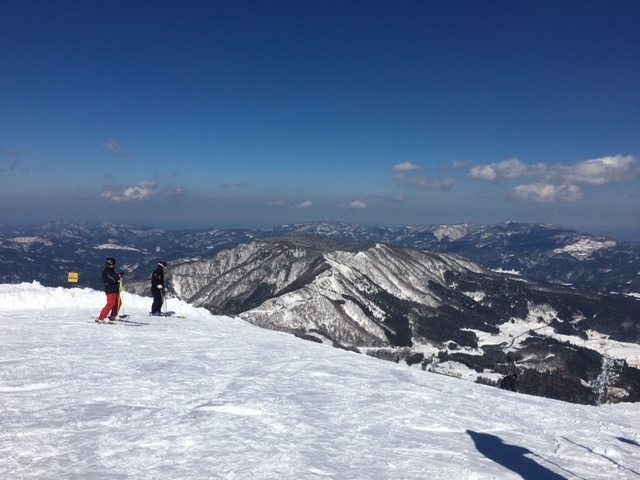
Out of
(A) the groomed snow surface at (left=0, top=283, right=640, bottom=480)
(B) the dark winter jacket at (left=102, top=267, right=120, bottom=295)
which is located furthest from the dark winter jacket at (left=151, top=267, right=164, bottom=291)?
(A) the groomed snow surface at (left=0, top=283, right=640, bottom=480)

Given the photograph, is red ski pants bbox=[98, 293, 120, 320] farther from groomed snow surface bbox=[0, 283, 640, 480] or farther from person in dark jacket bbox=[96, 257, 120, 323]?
groomed snow surface bbox=[0, 283, 640, 480]

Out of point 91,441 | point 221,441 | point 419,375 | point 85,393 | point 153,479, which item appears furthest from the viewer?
point 419,375

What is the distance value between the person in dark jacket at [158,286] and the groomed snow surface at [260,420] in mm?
7430

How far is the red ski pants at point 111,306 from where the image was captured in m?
25.0

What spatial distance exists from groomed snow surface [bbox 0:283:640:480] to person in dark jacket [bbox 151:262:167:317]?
24.4 feet

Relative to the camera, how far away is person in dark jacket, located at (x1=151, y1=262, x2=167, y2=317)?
2964 centimetres

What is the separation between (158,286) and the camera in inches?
1177

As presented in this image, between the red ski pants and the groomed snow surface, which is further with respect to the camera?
the red ski pants

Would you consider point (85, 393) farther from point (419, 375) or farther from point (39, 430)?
Answer: point (419, 375)

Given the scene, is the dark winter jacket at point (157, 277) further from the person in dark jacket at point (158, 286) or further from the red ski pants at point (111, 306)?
the red ski pants at point (111, 306)

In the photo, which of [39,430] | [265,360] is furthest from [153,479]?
[265,360]

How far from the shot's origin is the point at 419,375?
72.0 feet

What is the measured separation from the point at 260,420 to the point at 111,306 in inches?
695

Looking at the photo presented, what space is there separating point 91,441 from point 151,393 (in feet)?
13.3
